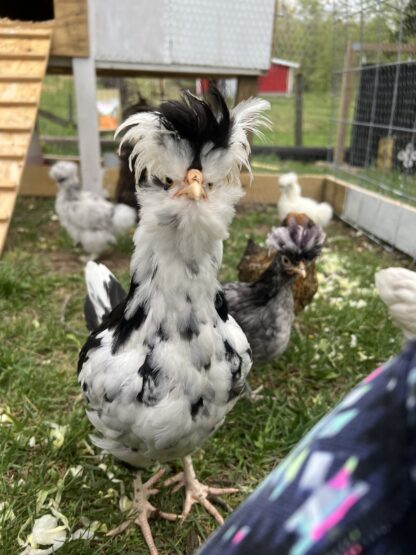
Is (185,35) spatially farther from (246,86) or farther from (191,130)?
(191,130)

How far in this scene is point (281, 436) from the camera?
222cm

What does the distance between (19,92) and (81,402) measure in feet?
9.79

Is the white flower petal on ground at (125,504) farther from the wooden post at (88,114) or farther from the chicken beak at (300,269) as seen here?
the wooden post at (88,114)

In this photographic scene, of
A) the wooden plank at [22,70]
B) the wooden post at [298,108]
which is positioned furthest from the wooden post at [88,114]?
the wooden post at [298,108]

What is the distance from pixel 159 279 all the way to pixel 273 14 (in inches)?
174

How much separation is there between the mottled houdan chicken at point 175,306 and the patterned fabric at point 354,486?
788mm

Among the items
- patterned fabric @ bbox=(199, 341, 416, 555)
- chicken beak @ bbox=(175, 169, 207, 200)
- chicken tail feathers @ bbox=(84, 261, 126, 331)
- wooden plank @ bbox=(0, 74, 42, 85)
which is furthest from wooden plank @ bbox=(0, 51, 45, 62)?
patterned fabric @ bbox=(199, 341, 416, 555)

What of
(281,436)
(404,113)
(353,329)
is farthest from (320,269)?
(281,436)

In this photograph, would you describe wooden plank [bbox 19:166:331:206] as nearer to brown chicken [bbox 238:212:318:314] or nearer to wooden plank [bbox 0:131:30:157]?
wooden plank [bbox 0:131:30:157]

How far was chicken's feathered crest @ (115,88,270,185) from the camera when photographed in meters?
1.23

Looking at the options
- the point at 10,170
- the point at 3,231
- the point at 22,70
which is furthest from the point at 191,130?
the point at 22,70

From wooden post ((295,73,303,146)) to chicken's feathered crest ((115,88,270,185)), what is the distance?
805 centimetres

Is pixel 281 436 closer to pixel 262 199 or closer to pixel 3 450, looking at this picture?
pixel 3 450

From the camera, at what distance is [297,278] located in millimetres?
2756
